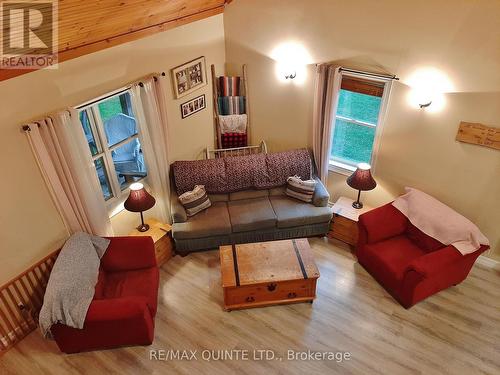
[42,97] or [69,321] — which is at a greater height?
[42,97]

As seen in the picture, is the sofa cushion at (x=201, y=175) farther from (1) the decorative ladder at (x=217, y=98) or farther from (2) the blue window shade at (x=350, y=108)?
(2) the blue window shade at (x=350, y=108)

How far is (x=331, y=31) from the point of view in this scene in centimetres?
438

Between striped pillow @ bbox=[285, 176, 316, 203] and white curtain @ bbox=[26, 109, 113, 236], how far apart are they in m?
2.26

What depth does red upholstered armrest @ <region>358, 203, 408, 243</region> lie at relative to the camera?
436 centimetres

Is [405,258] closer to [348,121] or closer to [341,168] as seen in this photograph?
[341,168]

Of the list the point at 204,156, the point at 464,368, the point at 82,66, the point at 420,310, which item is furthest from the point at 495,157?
the point at 82,66

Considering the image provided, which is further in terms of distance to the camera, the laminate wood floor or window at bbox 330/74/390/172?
window at bbox 330/74/390/172

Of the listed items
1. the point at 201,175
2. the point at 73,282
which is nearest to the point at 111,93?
the point at 201,175

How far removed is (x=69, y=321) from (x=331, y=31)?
3966 mm

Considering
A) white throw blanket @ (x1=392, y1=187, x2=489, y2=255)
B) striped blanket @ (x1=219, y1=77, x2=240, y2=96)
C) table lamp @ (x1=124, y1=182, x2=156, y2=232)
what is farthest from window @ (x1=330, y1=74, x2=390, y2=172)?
table lamp @ (x1=124, y1=182, x2=156, y2=232)

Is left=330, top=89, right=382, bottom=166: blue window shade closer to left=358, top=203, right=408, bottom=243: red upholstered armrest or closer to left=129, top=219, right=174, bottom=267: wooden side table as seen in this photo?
left=358, top=203, right=408, bottom=243: red upholstered armrest

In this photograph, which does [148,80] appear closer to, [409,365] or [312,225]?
[312,225]

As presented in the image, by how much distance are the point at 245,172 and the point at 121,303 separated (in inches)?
90.7

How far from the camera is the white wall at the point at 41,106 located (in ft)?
10.4
